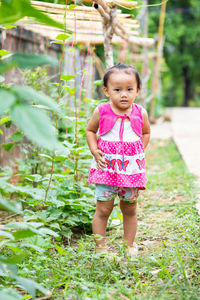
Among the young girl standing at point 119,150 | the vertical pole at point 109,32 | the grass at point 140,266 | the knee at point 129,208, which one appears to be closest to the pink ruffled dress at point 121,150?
the young girl standing at point 119,150

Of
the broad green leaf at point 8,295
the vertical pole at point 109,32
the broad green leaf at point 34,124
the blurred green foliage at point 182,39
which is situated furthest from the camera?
the blurred green foliage at point 182,39

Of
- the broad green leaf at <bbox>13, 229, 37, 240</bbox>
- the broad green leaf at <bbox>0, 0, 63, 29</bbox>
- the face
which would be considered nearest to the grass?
the broad green leaf at <bbox>13, 229, 37, 240</bbox>

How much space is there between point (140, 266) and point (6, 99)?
1.41 m

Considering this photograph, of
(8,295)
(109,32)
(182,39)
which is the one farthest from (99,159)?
(182,39)

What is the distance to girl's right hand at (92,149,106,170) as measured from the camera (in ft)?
6.74

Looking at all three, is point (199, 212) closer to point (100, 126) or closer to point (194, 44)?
point (100, 126)

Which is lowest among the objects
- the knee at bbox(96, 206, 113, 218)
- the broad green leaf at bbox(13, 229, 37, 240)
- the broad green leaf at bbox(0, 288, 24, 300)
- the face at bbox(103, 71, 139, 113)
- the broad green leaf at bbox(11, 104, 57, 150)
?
the knee at bbox(96, 206, 113, 218)

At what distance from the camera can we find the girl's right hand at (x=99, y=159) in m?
2.05

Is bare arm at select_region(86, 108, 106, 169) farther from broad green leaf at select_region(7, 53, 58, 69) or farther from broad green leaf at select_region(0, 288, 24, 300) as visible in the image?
broad green leaf at select_region(7, 53, 58, 69)

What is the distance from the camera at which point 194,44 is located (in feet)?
71.6

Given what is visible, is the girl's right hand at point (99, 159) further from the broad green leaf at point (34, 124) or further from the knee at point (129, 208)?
the broad green leaf at point (34, 124)

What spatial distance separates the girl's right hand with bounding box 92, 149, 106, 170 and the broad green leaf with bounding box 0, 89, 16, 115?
1320 mm

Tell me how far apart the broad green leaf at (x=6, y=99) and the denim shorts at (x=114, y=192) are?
1371 mm

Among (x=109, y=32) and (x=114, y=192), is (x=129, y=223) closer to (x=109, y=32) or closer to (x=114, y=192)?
(x=114, y=192)
